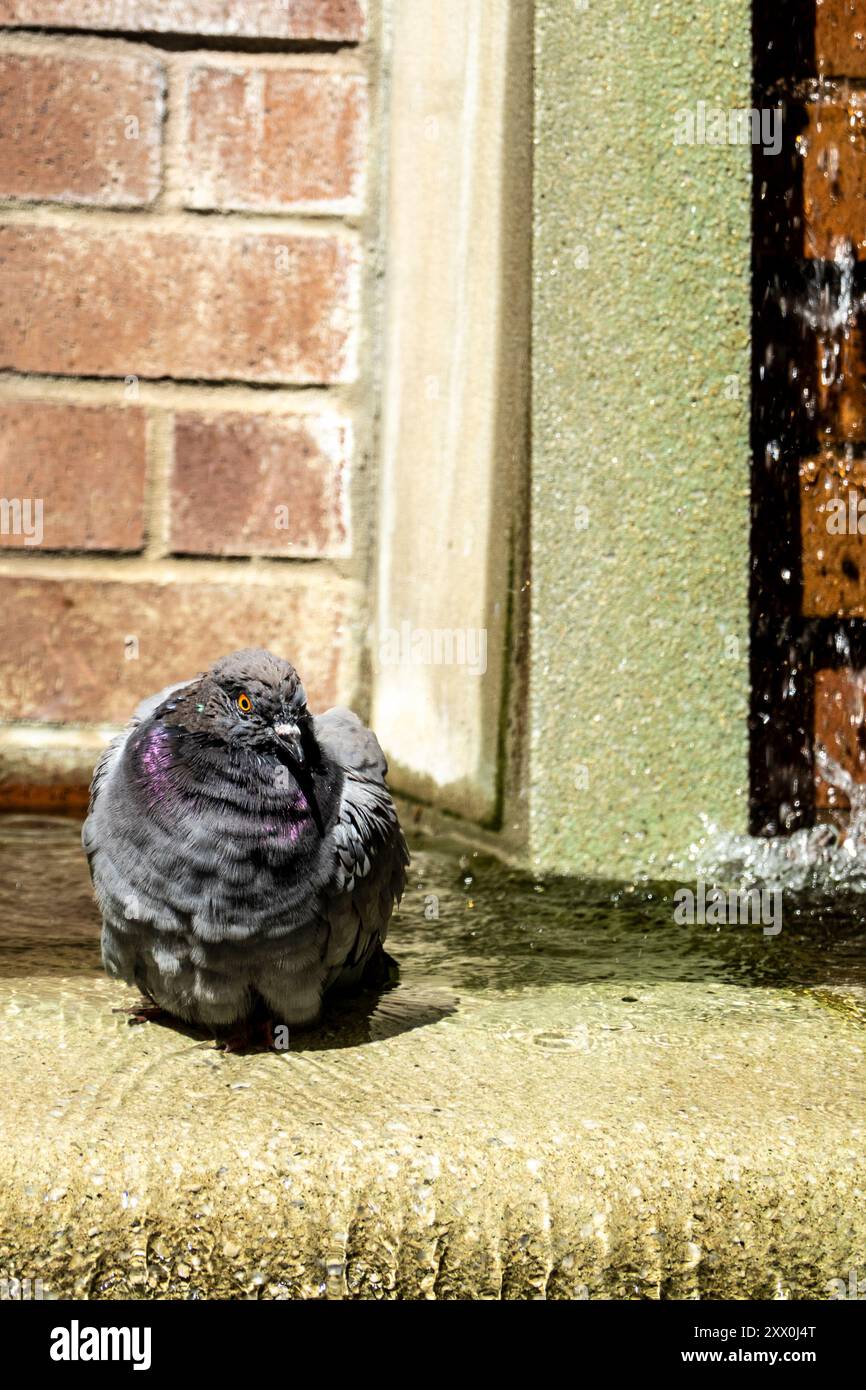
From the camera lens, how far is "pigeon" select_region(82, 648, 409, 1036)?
45.7 inches

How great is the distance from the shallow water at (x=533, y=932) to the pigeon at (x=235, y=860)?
0.12 meters

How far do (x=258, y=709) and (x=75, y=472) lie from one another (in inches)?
38.9

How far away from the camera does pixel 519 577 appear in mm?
1752

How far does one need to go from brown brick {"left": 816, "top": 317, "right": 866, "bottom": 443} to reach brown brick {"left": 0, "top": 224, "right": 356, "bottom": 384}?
755mm

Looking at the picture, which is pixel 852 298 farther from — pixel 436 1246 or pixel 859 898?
pixel 436 1246

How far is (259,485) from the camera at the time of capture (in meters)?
2.06

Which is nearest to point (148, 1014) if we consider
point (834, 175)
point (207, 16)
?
point (834, 175)

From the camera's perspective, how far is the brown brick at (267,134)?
202 centimetres

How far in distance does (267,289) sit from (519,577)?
2.16ft

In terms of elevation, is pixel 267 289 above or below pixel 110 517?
above

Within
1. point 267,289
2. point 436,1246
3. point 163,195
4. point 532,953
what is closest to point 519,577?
point 532,953

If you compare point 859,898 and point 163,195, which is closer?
point 859,898

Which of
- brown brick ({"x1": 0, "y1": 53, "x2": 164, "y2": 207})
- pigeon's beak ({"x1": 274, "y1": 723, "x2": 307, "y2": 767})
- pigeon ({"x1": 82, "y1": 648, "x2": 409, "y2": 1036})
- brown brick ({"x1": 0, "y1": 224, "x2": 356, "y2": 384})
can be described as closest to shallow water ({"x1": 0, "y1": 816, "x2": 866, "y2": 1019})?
pigeon ({"x1": 82, "y1": 648, "x2": 409, "y2": 1036})

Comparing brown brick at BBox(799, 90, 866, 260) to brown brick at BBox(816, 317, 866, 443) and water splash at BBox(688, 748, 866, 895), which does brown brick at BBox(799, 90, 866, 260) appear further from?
water splash at BBox(688, 748, 866, 895)
